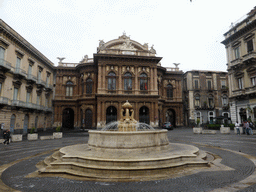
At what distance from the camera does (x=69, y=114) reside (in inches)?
1597

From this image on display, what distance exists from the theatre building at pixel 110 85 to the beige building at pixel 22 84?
3.09 m

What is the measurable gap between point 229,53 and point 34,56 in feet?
104

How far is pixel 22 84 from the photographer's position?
1032 inches

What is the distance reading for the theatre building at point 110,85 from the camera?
1197 inches

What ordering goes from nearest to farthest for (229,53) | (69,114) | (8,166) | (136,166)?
1. (136,166)
2. (8,166)
3. (229,53)
4. (69,114)

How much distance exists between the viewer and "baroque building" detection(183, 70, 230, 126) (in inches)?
1609

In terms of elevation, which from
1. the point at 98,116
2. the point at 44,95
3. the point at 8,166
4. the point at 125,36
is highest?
the point at 125,36

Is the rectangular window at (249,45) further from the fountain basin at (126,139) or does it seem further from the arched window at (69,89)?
the arched window at (69,89)

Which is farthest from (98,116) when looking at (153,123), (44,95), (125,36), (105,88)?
(125,36)

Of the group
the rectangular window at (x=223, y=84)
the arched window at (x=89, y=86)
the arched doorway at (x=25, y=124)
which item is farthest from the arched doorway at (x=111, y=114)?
the rectangular window at (x=223, y=84)

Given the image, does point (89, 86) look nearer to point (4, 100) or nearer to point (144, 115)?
point (144, 115)

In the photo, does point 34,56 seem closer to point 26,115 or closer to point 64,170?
point 26,115

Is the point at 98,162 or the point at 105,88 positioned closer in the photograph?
the point at 98,162

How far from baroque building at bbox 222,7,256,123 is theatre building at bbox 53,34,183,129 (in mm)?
11728
